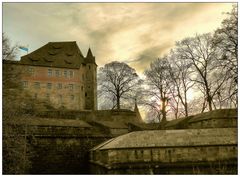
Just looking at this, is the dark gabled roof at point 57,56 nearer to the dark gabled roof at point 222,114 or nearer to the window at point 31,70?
the window at point 31,70

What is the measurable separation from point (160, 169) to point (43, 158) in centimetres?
1046

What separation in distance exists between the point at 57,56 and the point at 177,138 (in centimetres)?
3181

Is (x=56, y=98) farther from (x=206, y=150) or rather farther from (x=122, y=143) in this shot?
(x=206, y=150)

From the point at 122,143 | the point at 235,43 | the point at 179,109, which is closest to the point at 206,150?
the point at 122,143

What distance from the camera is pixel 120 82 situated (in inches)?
1905

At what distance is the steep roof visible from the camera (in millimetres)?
22562

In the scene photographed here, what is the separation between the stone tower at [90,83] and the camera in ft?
169

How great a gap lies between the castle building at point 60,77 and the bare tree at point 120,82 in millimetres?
3812

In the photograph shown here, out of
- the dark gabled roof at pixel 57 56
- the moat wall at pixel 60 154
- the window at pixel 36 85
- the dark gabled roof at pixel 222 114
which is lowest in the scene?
the moat wall at pixel 60 154

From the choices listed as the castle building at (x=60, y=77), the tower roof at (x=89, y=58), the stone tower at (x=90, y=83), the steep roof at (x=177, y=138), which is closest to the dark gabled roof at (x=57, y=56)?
the castle building at (x=60, y=77)

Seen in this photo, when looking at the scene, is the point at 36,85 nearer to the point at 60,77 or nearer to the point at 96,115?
the point at 60,77

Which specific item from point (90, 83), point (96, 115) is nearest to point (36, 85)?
point (90, 83)

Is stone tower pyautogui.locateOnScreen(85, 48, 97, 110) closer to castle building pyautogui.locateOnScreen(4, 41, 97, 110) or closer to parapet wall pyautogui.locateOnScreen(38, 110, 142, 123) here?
castle building pyautogui.locateOnScreen(4, 41, 97, 110)

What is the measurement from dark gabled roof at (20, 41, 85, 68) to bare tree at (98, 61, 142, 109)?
5.46m
